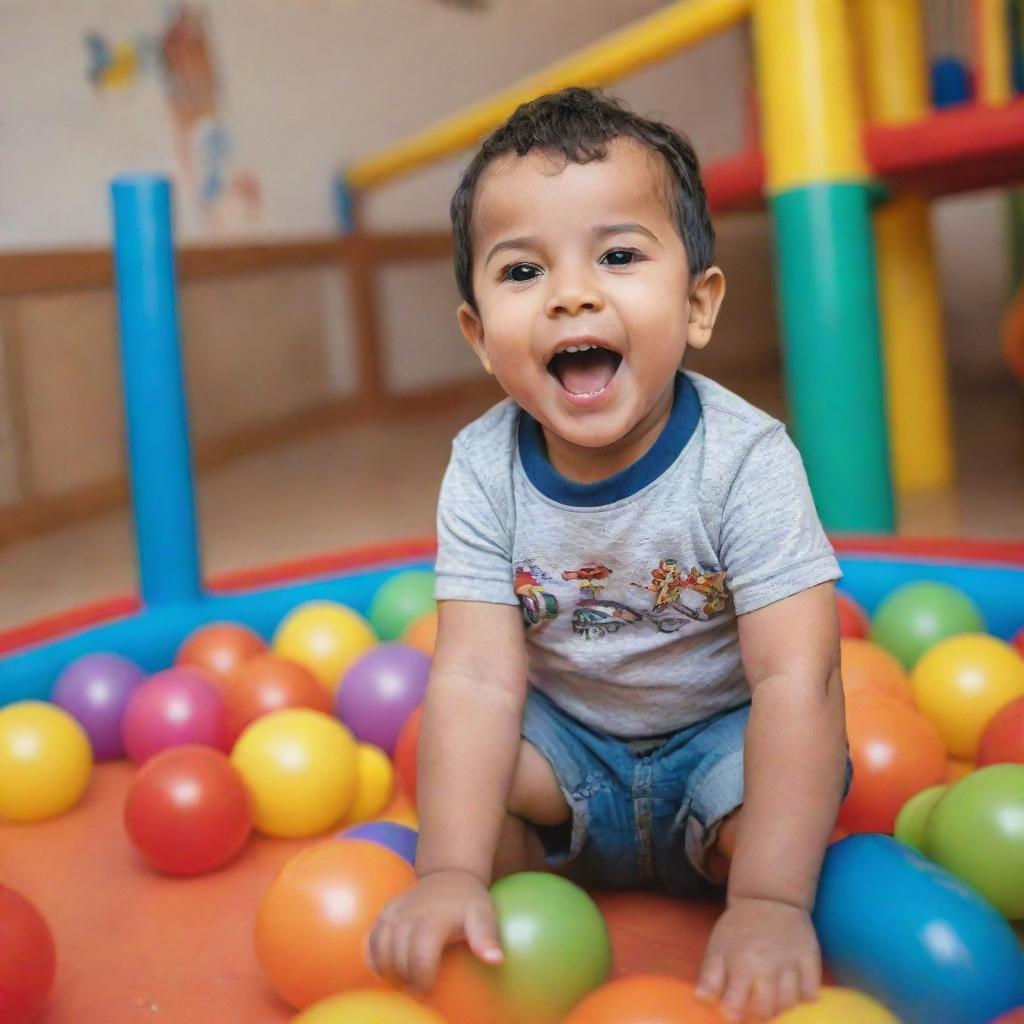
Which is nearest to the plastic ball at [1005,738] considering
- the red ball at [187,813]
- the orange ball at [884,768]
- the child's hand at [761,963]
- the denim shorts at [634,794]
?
the orange ball at [884,768]

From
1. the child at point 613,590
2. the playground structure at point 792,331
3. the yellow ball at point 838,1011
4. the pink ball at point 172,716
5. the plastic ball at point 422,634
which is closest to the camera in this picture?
the yellow ball at point 838,1011

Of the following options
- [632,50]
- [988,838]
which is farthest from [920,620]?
[632,50]

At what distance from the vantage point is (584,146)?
2.27ft

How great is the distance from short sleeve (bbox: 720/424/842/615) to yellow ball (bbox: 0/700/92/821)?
0.58 metres

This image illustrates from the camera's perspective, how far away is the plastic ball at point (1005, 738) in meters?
0.85

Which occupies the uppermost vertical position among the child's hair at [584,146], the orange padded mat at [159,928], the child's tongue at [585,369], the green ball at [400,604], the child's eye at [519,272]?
the child's hair at [584,146]

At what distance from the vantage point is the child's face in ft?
2.23

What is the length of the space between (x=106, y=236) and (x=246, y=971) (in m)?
1.84

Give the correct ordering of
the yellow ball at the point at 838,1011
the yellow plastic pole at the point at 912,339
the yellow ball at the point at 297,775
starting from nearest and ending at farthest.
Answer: the yellow ball at the point at 838,1011, the yellow ball at the point at 297,775, the yellow plastic pole at the point at 912,339

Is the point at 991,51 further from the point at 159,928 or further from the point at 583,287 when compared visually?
the point at 159,928

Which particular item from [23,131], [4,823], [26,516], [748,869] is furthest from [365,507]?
[748,869]

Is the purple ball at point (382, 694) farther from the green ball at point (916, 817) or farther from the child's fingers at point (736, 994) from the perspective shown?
the child's fingers at point (736, 994)

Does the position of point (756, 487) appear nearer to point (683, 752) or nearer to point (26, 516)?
point (683, 752)

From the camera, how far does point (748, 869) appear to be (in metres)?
0.64
